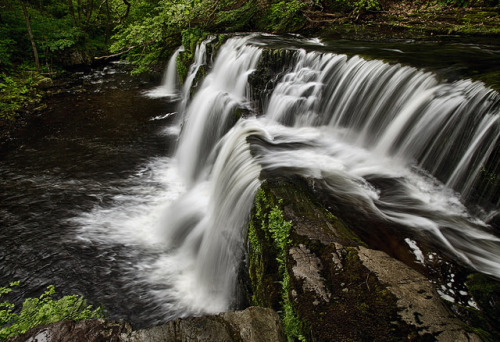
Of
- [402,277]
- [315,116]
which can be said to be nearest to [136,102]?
[315,116]

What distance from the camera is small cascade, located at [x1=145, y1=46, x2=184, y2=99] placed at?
15.3 metres

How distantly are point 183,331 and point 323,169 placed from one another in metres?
3.50

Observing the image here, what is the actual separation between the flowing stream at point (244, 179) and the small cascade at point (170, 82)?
6.40 m

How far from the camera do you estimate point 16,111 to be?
37.2ft

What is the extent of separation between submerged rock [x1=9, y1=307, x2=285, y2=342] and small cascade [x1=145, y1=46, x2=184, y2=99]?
1388 cm

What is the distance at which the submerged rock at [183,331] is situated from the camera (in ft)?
7.30

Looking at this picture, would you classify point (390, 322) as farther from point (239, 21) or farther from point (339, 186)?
point (239, 21)

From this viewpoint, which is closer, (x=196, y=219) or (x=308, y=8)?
(x=196, y=219)

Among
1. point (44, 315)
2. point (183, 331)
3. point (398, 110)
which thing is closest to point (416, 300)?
point (183, 331)

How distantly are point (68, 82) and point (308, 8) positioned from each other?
41.0 ft

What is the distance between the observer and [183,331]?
2.27 m

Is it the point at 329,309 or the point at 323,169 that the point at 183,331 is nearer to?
the point at 329,309

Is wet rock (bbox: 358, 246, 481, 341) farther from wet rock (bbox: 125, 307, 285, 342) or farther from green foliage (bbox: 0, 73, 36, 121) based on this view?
green foliage (bbox: 0, 73, 36, 121)

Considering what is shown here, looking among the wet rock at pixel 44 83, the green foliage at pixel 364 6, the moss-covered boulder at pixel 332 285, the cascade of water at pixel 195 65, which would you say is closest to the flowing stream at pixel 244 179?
the moss-covered boulder at pixel 332 285
